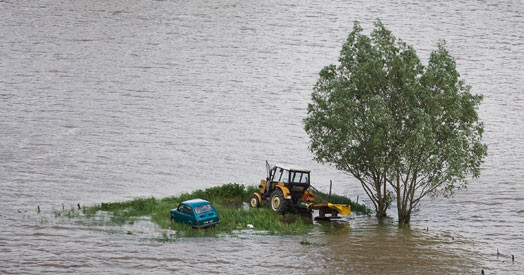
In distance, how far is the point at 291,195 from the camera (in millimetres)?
44875

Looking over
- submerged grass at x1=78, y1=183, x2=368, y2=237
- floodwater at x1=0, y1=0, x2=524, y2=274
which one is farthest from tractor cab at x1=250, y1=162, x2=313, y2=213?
floodwater at x1=0, y1=0, x2=524, y2=274

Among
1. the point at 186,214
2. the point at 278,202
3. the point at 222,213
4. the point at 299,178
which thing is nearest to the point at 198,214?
the point at 186,214

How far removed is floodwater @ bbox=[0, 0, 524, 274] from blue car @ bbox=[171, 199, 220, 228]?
1456 mm

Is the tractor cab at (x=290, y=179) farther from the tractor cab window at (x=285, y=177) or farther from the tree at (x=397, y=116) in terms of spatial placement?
the tree at (x=397, y=116)

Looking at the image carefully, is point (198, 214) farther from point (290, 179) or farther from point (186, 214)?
point (290, 179)

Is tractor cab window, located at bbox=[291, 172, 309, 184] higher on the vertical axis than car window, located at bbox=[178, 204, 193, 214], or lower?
higher

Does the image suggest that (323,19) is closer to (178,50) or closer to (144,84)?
(178,50)

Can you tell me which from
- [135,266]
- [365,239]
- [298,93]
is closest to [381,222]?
[365,239]

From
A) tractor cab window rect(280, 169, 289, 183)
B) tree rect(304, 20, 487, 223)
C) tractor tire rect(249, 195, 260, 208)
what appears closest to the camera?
tree rect(304, 20, 487, 223)

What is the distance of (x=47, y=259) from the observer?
3756 centimetres

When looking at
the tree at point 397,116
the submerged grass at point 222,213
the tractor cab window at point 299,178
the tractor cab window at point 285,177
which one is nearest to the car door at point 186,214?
the submerged grass at point 222,213

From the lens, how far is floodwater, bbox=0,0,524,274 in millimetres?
38469

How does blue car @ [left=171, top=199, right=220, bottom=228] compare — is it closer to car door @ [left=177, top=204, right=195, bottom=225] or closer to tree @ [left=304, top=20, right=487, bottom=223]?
car door @ [left=177, top=204, right=195, bottom=225]

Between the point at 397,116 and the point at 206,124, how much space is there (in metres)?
39.9
